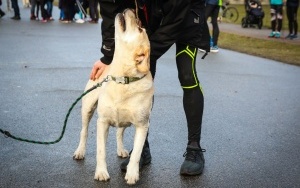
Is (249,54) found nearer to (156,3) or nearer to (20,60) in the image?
(20,60)

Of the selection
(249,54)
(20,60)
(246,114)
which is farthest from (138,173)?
(249,54)

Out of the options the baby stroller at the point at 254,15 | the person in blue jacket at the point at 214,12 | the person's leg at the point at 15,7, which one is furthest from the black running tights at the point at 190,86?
the baby stroller at the point at 254,15

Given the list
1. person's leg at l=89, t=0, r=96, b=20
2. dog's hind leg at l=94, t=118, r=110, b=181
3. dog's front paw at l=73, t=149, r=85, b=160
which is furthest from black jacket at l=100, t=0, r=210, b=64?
person's leg at l=89, t=0, r=96, b=20

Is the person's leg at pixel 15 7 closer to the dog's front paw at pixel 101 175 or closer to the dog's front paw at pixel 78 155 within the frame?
the dog's front paw at pixel 78 155

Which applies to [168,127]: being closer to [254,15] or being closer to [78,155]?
[78,155]

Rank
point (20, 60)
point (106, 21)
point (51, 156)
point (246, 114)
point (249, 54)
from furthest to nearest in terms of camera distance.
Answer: point (249, 54), point (20, 60), point (246, 114), point (51, 156), point (106, 21)

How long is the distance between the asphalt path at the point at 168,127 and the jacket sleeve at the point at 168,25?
1.08 meters

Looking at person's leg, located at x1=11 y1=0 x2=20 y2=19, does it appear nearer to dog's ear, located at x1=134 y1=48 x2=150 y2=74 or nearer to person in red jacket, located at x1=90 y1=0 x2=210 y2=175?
person in red jacket, located at x1=90 y1=0 x2=210 y2=175

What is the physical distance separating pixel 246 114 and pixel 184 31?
8.83ft

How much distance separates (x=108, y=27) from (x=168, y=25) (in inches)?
→ 21.4

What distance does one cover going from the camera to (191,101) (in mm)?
3963

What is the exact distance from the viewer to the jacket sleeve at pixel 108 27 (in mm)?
3844

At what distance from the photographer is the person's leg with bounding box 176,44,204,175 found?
3910 mm

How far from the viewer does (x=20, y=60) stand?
9.64 meters
